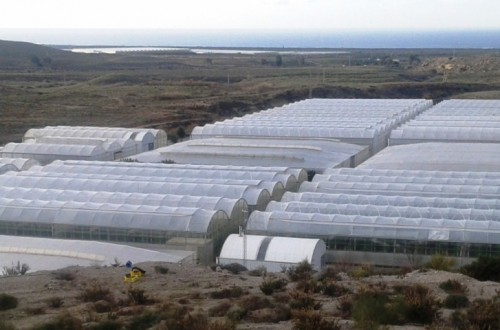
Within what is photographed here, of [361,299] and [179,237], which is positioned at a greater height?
[361,299]

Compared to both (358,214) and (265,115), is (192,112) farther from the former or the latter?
(358,214)

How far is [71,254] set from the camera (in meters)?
23.9

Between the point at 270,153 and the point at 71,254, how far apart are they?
748 inches

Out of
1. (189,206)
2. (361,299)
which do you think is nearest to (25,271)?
(189,206)

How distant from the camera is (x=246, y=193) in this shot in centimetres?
3003

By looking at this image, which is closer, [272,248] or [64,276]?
[64,276]

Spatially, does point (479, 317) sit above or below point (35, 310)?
above

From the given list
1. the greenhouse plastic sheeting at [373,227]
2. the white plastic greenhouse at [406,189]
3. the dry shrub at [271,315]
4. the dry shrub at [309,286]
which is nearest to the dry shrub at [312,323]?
the dry shrub at [271,315]

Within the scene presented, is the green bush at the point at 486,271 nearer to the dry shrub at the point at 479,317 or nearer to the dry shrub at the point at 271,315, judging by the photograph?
the dry shrub at the point at 479,317

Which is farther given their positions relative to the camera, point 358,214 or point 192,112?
point 192,112

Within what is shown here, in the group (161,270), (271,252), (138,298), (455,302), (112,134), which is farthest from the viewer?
(112,134)

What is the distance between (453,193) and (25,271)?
56.4 feet

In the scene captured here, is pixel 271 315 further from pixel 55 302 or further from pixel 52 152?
pixel 52 152

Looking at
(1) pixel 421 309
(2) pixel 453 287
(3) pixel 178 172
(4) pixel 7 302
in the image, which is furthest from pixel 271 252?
(3) pixel 178 172
